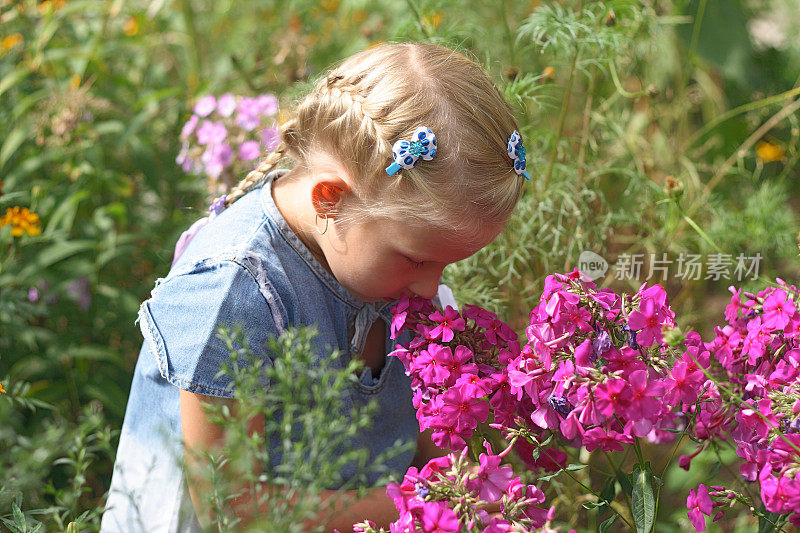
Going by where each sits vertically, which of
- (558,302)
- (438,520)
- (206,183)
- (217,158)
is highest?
(558,302)

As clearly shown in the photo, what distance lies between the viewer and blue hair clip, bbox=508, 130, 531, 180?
1138mm

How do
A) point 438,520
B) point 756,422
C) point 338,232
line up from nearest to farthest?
point 438,520, point 756,422, point 338,232

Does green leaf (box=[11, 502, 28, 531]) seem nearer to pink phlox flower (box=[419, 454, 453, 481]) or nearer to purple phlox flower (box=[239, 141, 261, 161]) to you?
pink phlox flower (box=[419, 454, 453, 481])

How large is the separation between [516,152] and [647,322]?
1.11ft

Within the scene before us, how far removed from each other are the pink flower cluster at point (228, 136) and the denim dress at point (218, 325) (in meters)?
0.46

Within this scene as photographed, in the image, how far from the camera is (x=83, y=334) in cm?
187

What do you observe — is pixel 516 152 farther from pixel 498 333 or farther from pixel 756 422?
pixel 756 422

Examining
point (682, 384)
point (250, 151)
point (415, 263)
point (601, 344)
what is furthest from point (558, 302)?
point (250, 151)

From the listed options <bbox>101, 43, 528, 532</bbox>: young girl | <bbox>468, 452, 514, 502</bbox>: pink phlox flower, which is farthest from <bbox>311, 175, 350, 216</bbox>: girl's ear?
<bbox>468, 452, 514, 502</bbox>: pink phlox flower

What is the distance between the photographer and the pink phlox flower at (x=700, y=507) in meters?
0.98

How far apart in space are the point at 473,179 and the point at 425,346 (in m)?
0.25

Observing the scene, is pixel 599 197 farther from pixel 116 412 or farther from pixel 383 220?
pixel 116 412

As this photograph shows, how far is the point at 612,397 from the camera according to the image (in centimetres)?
89

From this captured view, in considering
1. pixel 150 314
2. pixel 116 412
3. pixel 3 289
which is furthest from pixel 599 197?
pixel 3 289
